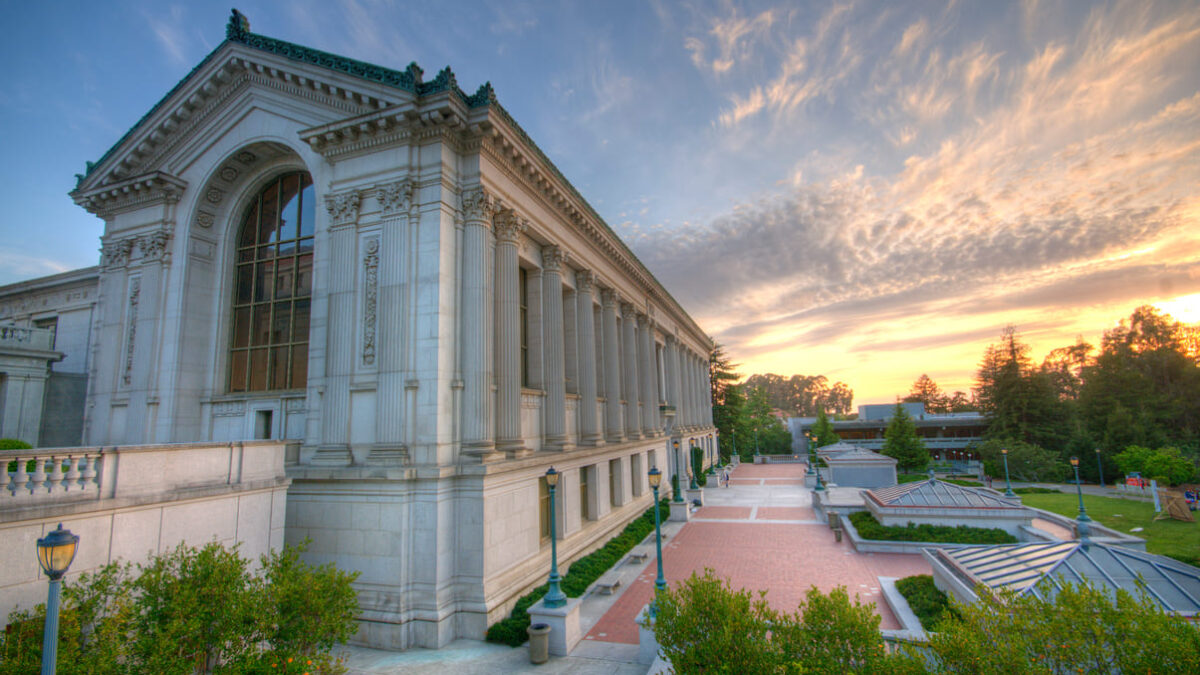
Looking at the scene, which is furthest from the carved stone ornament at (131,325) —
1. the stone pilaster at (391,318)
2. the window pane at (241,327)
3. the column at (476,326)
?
the column at (476,326)

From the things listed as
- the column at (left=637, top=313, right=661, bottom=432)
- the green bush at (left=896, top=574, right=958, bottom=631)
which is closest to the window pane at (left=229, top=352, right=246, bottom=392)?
the green bush at (left=896, top=574, right=958, bottom=631)

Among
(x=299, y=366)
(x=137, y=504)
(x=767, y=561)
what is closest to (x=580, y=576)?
(x=767, y=561)

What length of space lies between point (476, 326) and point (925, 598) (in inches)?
566

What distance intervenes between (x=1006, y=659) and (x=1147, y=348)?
79757 millimetres

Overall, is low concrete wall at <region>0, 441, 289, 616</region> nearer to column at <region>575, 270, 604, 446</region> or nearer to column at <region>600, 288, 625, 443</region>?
column at <region>575, 270, 604, 446</region>

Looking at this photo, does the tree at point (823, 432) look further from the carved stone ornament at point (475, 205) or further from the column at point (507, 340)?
the carved stone ornament at point (475, 205)

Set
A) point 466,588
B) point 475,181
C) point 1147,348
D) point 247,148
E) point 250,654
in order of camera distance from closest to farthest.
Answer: point 250,654 → point 466,588 → point 475,181 → point 247,148 → point 1147,348

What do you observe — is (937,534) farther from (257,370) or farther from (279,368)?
(257,370)

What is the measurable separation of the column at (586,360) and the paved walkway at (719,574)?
19.0ft

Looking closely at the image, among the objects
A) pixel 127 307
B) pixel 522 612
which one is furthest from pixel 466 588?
pixel 127 307

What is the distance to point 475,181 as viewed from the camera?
1600 cm

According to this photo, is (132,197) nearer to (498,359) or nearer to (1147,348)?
(498,359)

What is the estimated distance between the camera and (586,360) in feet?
78.2

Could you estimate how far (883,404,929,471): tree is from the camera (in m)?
52.9
